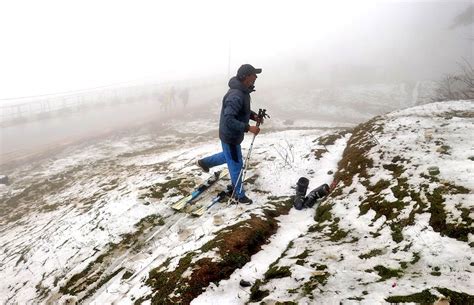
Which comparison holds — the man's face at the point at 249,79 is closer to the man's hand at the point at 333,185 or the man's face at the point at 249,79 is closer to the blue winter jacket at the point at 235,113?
the blue winter jacket at the point at 235,113

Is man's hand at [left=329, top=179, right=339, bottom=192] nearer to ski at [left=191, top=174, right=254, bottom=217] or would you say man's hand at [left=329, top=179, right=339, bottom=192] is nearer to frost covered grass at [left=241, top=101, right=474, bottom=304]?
frost covered grass at [left=241, top=101, right=474, bottom=304]

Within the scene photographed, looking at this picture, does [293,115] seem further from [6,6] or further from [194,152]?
[6,6]

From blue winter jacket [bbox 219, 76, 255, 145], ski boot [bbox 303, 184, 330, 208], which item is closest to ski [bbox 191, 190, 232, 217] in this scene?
blue winter jacket [bbox 219, 76, 255, 145]

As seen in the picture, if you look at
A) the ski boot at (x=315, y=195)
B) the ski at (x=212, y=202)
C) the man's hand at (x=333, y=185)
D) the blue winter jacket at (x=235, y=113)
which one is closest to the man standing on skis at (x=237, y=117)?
the blue winter jacket at (x=235, y=113)

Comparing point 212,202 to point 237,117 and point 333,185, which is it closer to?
point 237,117

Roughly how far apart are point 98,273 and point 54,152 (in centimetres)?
2127

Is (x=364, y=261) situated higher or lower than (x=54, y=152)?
higher

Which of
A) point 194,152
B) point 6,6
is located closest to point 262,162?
point 194,152

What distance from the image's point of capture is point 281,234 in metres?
6.89

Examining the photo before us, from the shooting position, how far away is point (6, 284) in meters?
7.68

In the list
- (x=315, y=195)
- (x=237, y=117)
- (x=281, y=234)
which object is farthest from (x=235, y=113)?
(x=281, y=234)

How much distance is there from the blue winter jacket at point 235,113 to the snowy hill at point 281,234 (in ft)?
5.97

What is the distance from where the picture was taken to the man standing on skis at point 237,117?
814 cm

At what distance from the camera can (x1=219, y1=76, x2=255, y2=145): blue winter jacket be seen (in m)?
8.13
